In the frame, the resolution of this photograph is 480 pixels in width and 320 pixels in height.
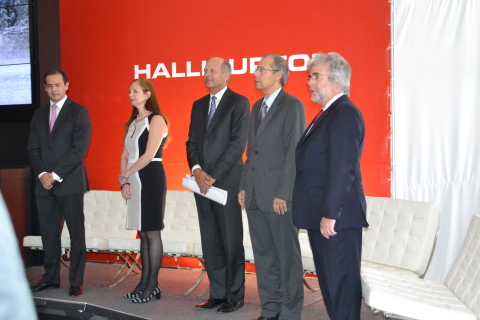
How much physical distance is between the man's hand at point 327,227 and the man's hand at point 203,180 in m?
1.53

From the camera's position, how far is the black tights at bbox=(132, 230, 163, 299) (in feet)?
16.3

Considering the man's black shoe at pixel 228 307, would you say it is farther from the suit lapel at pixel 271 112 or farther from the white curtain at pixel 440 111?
the white curtain at pixel 440 111

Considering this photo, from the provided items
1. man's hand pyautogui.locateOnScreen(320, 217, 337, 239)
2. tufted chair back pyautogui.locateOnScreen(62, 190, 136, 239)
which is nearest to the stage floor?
tufted chair back pyautogui.locateOnScreen(62, 190, 136, 239)

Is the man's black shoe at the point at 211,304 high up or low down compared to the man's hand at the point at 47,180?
down

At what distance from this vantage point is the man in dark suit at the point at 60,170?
209 inches

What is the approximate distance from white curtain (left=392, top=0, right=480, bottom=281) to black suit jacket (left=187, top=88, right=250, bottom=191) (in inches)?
65.5

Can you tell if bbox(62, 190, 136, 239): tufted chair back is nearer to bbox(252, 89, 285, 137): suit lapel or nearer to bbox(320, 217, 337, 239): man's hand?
bbox(252, 89, 285, 137): suit lapel

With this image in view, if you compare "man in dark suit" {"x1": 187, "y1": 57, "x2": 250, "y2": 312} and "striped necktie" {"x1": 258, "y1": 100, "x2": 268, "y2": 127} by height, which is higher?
"striped necktie" {"x1": 258, "y1": 100, "x2": 268, "y2": 127}

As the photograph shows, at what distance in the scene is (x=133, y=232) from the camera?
6.32 metres

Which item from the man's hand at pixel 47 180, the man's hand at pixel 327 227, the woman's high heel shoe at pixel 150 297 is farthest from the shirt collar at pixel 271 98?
the man's hand at pixel 47 180

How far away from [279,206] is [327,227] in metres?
0.82

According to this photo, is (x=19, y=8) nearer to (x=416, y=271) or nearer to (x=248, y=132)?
(x=248, y=132)

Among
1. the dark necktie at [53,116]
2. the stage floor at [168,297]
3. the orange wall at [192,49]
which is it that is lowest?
the stage floor at [168,297]

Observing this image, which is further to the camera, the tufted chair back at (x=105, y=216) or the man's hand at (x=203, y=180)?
the tufted chair back at (x=105, y=216)
